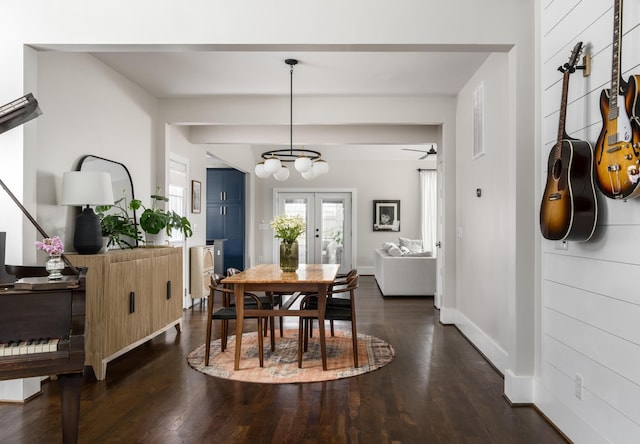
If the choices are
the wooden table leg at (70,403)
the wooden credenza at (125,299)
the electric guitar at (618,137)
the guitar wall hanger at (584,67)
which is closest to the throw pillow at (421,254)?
the wooden credenza at (125,299)

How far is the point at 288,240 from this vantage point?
4.32 m

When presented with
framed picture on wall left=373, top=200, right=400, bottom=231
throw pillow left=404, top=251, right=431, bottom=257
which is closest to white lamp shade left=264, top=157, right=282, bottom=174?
throw pillow left=404, top=251, right=431, bottom=257

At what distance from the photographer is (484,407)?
2988mm

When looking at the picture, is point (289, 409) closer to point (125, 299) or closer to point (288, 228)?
point (125, 299)

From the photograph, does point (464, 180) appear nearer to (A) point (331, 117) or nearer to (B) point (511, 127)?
(A) point (331, 117)

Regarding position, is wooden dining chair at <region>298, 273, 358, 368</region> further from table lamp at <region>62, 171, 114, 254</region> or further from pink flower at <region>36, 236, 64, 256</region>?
pink flower at <region>36, 236, 64, 256</region>

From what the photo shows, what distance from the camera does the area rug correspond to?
357 centimetres

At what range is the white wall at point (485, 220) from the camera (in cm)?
375

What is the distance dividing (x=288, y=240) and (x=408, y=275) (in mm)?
3611

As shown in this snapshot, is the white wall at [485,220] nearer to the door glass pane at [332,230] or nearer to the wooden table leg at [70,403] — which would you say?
the wooden table leg at [70,403]

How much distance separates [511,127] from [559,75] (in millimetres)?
458

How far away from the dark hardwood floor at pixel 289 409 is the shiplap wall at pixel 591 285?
0.35 meters

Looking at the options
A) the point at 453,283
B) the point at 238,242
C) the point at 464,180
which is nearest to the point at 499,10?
the point at 464,180

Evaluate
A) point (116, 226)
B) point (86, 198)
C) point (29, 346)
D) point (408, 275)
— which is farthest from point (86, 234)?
point (408, 275)
